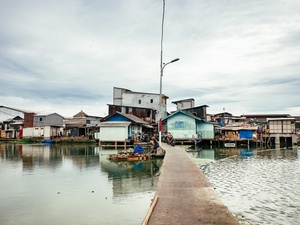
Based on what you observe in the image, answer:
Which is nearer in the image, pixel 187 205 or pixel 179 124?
pixel 187 205

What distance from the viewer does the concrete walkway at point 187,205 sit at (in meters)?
5.04

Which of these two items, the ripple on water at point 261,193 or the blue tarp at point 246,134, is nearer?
the ripple on water at point 261,193

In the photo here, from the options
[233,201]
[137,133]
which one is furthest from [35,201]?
[137,133]

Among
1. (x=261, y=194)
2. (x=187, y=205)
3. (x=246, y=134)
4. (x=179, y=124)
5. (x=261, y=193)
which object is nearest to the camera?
(x=187, y=205)

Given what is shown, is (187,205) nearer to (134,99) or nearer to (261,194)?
(261,194)

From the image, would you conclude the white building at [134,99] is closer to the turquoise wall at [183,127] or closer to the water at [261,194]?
the turquoise wall at [183,127]

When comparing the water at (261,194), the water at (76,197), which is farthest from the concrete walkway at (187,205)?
the water at (261,194)

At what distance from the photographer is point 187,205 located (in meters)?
6.07

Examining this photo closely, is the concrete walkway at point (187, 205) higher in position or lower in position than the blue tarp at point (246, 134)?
lower

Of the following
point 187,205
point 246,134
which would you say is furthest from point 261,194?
point 246,134

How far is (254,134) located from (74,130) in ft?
117

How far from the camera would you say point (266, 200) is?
855cm

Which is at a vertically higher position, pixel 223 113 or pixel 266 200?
pixel 223 113

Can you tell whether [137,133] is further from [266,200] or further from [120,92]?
[266,200]
